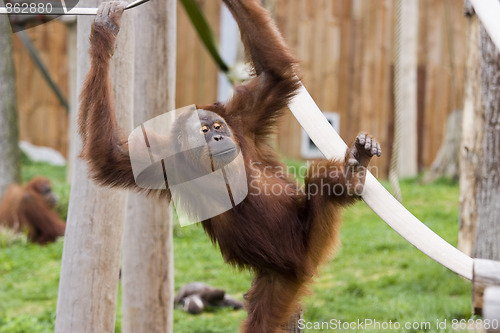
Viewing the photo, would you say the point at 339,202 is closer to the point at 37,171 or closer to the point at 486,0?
the point at 486,0

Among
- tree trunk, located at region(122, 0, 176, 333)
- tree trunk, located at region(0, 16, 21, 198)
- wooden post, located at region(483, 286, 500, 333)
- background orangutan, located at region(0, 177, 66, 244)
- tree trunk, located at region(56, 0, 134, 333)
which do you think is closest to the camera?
wooden post, located at region(483, 286, 500, 333)

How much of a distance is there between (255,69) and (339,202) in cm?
90

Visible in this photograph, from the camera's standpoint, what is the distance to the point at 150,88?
13.2ft

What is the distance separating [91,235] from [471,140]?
10.6 ft

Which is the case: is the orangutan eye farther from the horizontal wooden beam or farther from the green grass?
the green grass

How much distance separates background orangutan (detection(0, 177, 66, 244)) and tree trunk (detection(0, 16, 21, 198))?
0.87ft

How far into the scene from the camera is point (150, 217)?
4.06m

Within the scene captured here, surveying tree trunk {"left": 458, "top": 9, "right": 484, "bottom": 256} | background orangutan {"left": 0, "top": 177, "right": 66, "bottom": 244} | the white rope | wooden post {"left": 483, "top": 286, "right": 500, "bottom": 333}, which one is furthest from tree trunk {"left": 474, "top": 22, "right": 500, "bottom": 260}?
background orangutan {"left": 0, "top": 177, "right": 66, "bottom": 244}

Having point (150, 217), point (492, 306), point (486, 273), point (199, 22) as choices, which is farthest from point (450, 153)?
point (492, 306)

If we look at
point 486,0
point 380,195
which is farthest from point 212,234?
point 486,0

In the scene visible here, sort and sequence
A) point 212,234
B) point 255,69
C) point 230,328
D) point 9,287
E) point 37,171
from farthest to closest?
1. point 37,171
2. point 9,287
3. point 230,328
4. point 255,69
5. point 212,234

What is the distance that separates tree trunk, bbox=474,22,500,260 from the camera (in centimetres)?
469

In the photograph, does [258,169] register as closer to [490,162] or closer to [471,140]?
[490,162]

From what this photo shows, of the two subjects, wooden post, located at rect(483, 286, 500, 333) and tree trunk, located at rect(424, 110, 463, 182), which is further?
tree trunk, located at rect(424, 110, 463, 182)
